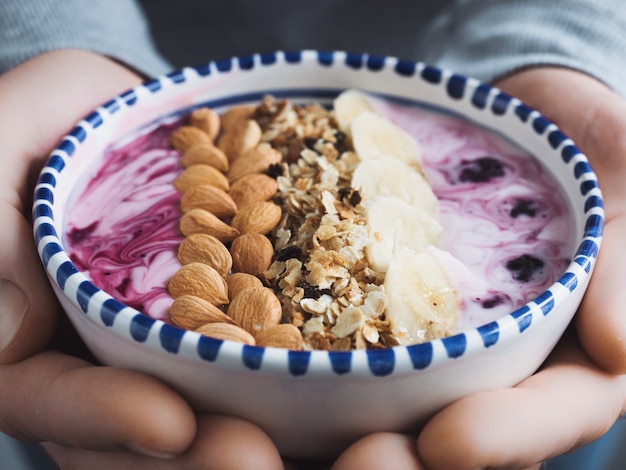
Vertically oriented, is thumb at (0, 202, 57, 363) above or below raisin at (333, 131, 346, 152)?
below

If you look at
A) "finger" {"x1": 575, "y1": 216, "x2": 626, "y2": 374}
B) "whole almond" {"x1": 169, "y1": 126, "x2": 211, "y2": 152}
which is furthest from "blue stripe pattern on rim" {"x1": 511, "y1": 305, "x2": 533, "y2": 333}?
"whole almond" {"x1": 169, "y1": 126, "x2": 211, "y2": 152}

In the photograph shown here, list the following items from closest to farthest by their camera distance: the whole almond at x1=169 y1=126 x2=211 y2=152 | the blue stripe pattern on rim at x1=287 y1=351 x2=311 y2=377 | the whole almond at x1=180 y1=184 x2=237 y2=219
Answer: the blue stripe pattern on rim at x1=287 y1=351 x2=311 y2=377 < the whole almond at x1=180 y1=184 x2=237 y2=219 < the whole almond at x1=169 y1=126 x2=211 y2=152

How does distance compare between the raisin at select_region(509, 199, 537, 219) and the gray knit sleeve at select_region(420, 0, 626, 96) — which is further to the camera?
the gray knit sleeve at select_region(420, 0, 626, 96)

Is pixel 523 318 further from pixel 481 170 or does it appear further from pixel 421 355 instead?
pixel 481 170

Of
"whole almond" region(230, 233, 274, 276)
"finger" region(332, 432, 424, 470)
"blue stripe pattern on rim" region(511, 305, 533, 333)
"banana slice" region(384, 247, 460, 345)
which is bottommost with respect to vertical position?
"finger" region(332, 432, 424, 470)

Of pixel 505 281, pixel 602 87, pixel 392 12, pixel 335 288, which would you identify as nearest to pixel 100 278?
pixel 335 288

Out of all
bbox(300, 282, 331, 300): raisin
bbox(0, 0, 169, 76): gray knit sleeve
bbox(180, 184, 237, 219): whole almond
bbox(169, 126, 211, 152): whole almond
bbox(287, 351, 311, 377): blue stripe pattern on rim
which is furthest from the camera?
bbox(0, 0, 169, 76): gray knit sleeve

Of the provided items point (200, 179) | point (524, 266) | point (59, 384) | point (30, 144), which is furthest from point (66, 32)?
point (524, 266)

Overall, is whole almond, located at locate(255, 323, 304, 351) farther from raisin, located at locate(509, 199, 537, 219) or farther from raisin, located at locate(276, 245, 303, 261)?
raisin, located at locate(509, 199, 537, 219)
